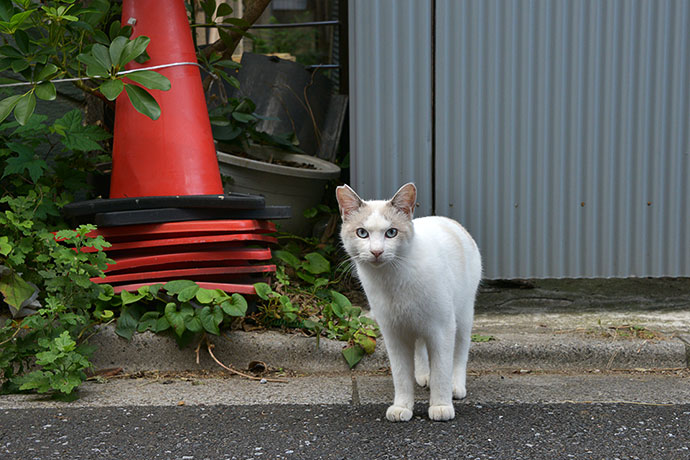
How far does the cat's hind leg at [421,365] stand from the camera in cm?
278

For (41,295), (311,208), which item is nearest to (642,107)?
(311,208)

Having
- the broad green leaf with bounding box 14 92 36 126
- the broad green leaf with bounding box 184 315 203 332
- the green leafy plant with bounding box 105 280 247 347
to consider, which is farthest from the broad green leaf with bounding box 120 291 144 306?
the broad green leaf with bounding box 14 92 36 126

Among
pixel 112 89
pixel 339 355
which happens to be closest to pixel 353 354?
pixel 339 355

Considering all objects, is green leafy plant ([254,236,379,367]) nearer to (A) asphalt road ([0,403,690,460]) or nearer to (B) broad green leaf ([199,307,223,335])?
(B) broad green leaf ([199,307,223,335])

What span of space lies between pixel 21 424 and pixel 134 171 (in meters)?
1.29

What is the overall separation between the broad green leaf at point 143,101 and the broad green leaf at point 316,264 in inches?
48.6

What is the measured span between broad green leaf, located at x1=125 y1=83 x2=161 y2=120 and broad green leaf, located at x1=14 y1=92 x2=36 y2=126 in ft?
1.27

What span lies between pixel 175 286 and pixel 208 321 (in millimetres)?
231

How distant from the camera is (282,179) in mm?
4094

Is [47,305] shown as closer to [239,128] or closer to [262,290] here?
[262,290]

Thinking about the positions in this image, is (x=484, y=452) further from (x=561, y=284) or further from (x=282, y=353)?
(x=561, y=284)

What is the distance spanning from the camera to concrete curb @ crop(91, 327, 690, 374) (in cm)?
297

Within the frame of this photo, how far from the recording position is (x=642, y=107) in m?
3.49

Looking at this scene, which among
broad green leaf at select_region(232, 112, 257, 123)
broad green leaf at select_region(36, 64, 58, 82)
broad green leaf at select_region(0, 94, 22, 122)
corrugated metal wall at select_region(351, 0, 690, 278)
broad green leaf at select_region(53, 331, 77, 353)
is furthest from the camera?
broad green leaf at select_region(232, 112, 257, 123)
